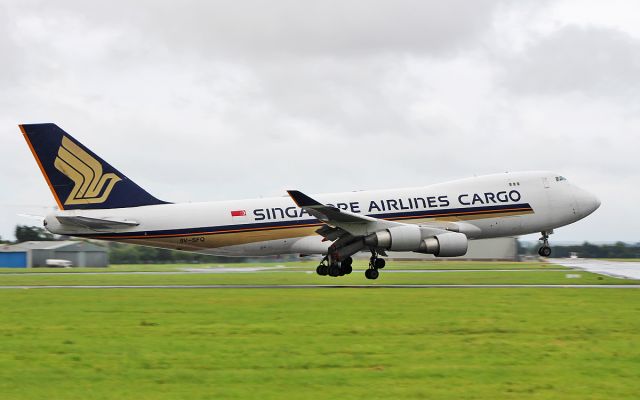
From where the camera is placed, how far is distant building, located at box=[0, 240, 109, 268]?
3927 inches

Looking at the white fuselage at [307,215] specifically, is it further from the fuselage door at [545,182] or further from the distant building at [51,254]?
the distant building at [51,254]

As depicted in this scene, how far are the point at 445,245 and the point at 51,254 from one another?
249 ft

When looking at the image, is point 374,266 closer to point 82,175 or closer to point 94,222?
point 94,222

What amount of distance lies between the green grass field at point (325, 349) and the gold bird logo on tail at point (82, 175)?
1402 centimetres

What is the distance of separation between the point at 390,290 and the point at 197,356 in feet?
61.6

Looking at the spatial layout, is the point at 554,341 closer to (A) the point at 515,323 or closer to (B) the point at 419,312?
(A) the point at 515,323

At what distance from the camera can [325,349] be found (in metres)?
15.5

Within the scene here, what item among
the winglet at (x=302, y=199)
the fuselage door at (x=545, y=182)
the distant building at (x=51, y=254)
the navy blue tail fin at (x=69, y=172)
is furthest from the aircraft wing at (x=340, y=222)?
the distant building at (x=51, y=254)

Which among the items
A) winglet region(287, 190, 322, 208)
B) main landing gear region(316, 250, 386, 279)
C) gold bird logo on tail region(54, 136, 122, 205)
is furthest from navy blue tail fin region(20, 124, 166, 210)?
main landing gear region(316, 250, 386, 279)

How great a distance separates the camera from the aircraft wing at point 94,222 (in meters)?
39.0

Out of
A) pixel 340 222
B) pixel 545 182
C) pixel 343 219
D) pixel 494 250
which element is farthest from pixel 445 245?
pixel 494 250

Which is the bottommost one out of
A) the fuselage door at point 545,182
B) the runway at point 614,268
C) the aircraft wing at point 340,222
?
the runway at point 614,268

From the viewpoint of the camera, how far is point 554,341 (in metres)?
16.5

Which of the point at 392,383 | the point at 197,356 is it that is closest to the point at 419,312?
the point at 197,356
